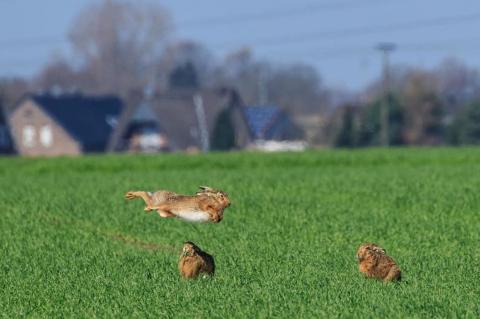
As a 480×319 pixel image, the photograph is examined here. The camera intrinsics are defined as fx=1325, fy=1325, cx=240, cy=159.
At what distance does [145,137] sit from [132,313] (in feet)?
322

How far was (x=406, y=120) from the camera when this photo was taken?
104875 mm

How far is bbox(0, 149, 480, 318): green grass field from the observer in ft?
42.1

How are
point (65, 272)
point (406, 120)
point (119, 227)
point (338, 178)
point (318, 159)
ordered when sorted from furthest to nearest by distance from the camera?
point (406, 120)
point (318, 159)
point (338, 178)
point (119, 227)
point (65, 272)

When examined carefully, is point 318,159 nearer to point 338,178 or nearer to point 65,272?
point 338,178

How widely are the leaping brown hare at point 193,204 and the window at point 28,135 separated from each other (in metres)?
111

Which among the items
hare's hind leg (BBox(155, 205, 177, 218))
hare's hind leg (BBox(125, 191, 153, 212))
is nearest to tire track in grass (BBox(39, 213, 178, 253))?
hare's hind leg (BBox(125, 191, 153, 212))

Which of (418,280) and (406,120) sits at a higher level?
(418,280)

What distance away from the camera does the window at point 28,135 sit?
122m

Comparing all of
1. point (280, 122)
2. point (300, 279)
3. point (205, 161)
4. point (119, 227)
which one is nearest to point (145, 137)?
point (280, 122)

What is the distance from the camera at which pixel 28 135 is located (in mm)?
123125

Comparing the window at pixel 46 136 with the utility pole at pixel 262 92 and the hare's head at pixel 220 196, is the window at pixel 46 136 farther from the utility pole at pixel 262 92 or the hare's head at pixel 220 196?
the hare's head at pixel 220 196

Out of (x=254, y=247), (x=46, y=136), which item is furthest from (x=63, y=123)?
(x=254, y=247)

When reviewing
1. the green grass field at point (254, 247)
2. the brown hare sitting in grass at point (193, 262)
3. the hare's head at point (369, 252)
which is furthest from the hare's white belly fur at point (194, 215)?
the hare's head at point (369, 252)

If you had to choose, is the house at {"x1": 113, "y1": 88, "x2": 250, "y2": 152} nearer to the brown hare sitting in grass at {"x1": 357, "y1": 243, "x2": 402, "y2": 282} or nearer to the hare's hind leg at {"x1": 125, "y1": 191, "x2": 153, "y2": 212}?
the brown hare sitting in grass at {"x1": 357, "y1": 243, "x2": 402, "y2": 282}
